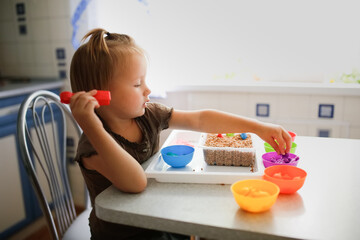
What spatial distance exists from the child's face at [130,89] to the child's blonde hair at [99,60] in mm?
17

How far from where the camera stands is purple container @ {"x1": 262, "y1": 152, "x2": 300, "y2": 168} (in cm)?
91

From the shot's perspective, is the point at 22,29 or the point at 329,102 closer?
the point at 329,102

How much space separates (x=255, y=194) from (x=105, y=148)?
1.18 ft

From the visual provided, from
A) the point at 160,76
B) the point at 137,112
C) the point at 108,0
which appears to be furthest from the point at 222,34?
the point at 137,112

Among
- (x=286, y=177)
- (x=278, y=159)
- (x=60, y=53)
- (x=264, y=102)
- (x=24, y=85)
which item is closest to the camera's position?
(x=286, y=177)

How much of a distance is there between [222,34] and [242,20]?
0.44 ft

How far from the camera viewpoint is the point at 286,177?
2.76 feet

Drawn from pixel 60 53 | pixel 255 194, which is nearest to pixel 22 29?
pixel 60 53

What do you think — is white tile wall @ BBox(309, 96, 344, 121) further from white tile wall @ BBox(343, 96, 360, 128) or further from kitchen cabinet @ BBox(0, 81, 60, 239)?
kitchen cabinet @ BBox(0, 81, 60, 239)

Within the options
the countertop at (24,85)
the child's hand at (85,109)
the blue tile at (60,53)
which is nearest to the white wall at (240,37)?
the blue tile at (60,53)

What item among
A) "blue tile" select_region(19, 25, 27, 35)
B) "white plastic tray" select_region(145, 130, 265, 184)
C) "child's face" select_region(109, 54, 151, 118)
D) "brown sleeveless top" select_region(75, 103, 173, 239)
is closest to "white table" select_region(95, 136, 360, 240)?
"white plastic tray" select_region(145, 130, 265, 184)

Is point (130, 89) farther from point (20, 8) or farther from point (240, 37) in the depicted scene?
point (20, 8)

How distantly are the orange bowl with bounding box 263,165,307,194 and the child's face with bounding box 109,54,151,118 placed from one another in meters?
0.40

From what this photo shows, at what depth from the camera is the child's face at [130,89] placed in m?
0.93
